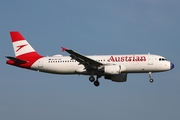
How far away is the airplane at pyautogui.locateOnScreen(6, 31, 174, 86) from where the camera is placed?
6400 centimetres

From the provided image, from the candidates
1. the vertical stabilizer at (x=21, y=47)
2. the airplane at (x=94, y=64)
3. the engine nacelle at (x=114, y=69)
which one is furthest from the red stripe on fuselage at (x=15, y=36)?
the engine nacelle at (x=114, y=69)

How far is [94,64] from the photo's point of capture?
6462 centimetres

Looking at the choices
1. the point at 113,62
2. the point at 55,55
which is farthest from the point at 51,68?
the point at 113,62

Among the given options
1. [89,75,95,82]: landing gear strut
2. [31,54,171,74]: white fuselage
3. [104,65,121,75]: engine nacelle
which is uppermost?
[31,54,171,74]: white fuselage

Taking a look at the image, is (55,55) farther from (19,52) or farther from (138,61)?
(138,61)

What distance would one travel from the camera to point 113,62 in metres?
65.0

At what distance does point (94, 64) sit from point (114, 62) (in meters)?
2.75

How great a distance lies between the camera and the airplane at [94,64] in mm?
64000

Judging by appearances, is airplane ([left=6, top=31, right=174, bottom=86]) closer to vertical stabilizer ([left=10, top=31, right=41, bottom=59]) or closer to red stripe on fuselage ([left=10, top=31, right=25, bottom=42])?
vertical stabilizer ([left=10, top=31, right=41, bottom=59])

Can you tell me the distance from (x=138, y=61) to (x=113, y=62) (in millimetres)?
3432

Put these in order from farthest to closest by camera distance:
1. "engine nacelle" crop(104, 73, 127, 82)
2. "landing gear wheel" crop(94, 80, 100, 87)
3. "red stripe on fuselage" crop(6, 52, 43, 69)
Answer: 1. "engine nacelle" crop(104, 73, 127, 82)
2. "landing gear wheel" crop(94, 80, 100, 87)
3. "red stripe on fuselage" crop(6, 52, 43, 69)

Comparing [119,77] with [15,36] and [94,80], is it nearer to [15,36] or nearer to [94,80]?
[94,80]

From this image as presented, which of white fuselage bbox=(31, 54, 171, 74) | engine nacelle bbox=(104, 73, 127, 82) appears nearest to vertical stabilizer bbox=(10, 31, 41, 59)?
white fuselage bbox=(31, 54, 171, 74)

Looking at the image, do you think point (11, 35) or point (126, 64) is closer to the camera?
point (126, 64)
